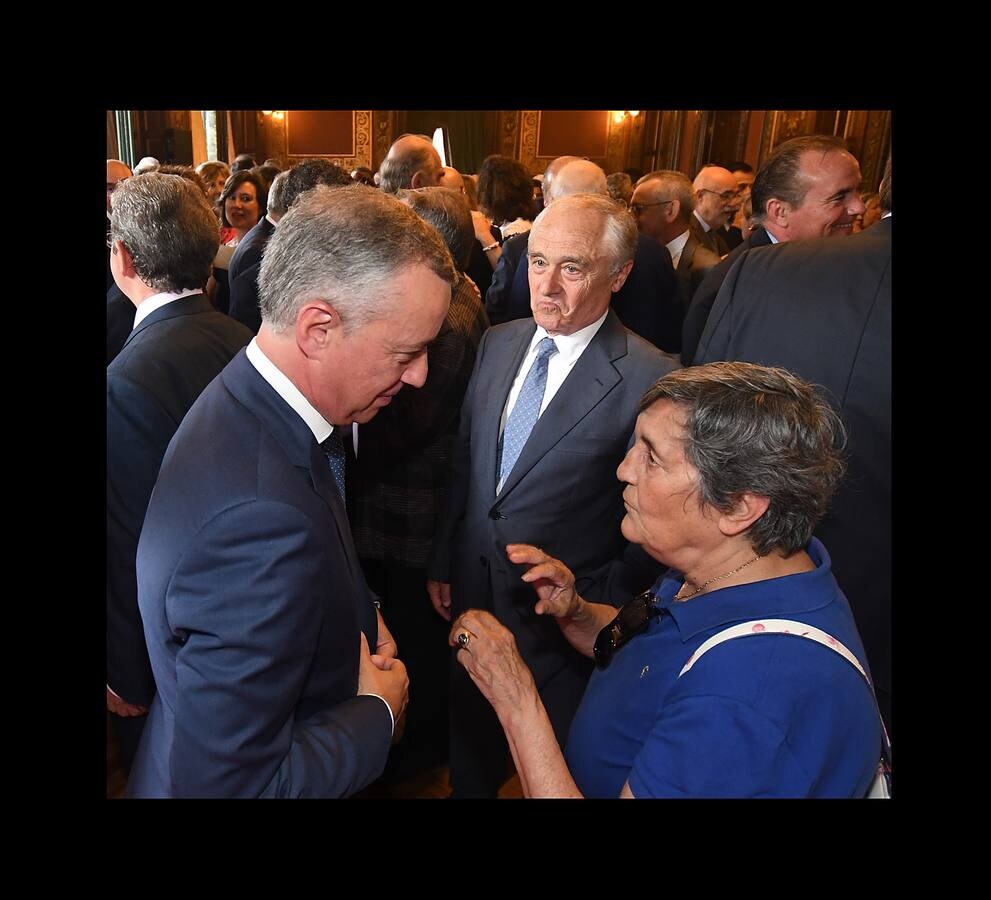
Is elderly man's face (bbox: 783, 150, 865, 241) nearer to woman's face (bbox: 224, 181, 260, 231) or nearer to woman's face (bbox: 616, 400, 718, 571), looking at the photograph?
woman's face (bbox: 616, 400, 718, 571)

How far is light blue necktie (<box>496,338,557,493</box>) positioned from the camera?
231 cm

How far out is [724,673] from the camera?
1177 mm

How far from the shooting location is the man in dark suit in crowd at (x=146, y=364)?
6.15 feet

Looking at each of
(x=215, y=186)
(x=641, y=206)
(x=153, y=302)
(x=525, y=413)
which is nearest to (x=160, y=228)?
(x=153, y=302)

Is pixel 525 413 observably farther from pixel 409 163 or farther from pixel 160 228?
pixel 409 163

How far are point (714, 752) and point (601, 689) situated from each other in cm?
42

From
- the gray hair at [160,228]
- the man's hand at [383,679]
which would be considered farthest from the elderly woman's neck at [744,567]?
Answer: the gray hair at [160,228]

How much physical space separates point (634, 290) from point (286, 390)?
103 inches

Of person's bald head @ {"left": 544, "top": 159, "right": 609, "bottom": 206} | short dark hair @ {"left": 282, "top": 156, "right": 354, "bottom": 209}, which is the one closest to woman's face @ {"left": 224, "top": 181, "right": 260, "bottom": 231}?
short dark hair @ {"left": 282, "top": 156, "right": 354, "bottom": 209}

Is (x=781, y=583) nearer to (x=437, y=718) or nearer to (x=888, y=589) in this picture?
(x=888, y=589)

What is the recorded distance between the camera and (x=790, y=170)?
2.57m

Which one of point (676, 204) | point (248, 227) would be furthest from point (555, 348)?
point (248, 227)

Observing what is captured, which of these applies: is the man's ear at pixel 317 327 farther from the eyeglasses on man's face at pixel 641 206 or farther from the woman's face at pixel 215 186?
the woman's face at pixel 215 186

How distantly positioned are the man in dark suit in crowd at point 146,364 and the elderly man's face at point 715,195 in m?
3.80
